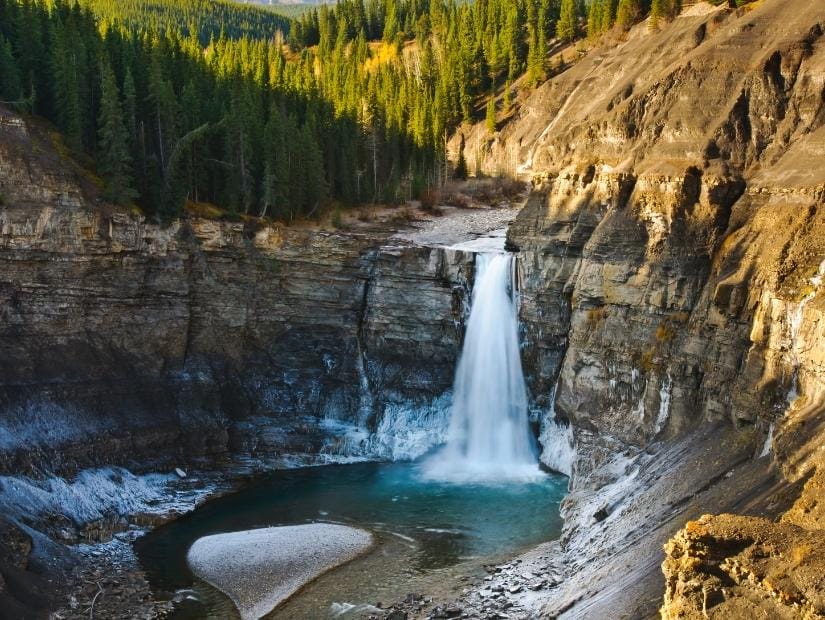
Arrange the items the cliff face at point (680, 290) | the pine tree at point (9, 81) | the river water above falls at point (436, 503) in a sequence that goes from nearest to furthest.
A: 1. the cliff face at point (680, 290)
2. the river water above falls at point (436, 503)
3. the pine tree at point (9, 81)

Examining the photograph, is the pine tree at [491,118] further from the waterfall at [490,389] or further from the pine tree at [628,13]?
the waterfall at [490,389]

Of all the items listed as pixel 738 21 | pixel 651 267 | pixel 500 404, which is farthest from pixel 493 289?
pixel 738 21

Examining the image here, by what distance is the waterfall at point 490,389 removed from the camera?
143 ft

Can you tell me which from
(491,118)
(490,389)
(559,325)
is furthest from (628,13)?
(490,389)

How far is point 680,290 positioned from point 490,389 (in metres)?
13.8

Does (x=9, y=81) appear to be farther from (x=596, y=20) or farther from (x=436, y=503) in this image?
(x=596, y=20)

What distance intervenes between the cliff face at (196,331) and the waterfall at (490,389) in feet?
3.82

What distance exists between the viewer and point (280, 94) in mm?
73438

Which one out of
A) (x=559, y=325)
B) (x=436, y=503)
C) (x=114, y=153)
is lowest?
(x=436, y=503)

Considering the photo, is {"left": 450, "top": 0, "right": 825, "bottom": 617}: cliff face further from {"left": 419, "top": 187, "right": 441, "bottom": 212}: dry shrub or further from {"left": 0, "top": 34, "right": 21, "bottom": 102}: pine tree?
{"left": 0, "top": 34, "right": 21, "bottom": 102}: pine tree

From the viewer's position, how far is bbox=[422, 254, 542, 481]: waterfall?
4353 centimetres

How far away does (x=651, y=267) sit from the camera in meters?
35.4

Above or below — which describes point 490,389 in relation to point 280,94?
below

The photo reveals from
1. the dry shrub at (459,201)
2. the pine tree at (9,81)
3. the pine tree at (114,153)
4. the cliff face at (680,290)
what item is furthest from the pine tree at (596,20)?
the pine tree at (9,81)
